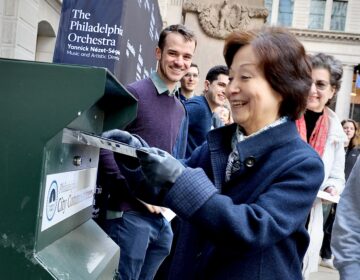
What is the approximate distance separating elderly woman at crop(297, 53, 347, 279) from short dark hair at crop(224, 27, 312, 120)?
57.1 inches

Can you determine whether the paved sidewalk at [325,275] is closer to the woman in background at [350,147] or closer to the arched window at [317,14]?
the woman in background at [350,147]

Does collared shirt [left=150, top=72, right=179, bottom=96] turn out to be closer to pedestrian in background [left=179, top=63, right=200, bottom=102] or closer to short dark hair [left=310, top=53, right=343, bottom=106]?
short dark hair [left=310, top=53, right=343, bottom=106]

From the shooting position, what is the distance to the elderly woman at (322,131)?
10.2ft

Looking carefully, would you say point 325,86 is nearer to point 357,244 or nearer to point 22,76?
point 357,244

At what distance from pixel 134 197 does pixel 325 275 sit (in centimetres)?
369

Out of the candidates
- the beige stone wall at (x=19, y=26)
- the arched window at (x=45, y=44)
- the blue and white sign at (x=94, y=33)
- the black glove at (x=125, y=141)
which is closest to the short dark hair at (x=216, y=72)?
the blue and white sign at (x=94, y=33)

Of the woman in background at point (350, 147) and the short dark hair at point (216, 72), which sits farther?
the woman in background at point (350, 147)

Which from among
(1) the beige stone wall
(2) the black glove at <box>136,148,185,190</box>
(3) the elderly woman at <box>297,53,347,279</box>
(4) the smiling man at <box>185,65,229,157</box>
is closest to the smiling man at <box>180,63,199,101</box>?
(4) the smiling man at <box>185,65,229,157</box>

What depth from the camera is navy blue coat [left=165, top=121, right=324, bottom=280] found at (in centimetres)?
134

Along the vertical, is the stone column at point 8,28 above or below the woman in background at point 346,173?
above

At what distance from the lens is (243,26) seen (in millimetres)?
6602

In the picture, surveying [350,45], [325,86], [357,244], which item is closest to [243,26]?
[325,86]

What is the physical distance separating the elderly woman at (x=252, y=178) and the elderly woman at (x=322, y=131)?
1.50 metres

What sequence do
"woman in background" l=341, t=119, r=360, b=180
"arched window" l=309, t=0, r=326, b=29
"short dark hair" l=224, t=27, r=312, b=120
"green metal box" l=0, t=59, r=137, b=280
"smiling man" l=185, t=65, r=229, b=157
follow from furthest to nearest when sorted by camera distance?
"arched window" l=309, t=0, r=326, b=29
"woman in background" l=341, t=119, r=360, b=180
"smiling man" l=185, t=65, r=229, b=157
"short dark hair" l=224, t=27, r=312, b=120
"green metal box" l=0, t=59, r=137, b=280
